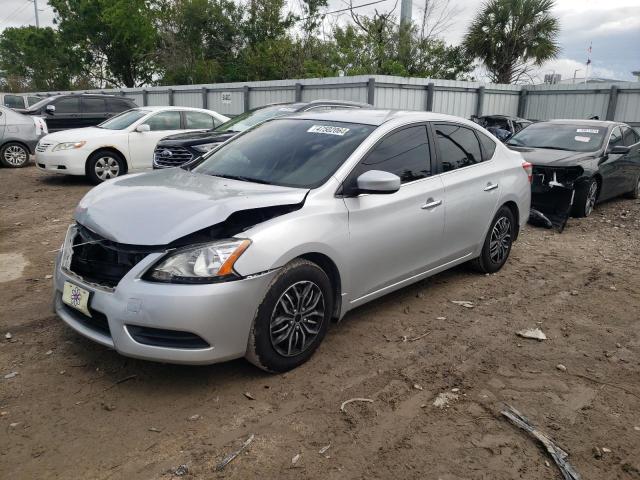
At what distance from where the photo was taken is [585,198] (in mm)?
8391

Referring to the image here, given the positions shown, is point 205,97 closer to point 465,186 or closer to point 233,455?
point 465,186

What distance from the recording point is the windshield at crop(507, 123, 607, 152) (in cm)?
875

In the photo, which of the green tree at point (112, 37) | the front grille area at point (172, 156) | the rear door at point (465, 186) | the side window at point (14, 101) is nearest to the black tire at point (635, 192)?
the rear door at point (465, 186)

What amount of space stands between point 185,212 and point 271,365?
1080 millimetres

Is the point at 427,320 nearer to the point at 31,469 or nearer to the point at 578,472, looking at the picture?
the point at 578,472

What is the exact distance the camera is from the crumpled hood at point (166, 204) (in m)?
3.15

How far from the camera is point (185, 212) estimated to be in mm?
3264

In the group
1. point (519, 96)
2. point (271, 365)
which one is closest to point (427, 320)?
point (271, 365)

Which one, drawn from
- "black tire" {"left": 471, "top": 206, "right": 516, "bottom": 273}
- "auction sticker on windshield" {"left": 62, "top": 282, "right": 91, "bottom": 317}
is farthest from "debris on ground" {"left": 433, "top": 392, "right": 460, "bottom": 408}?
"black tire" {"left": 471, "top": 206, "right": 516, "bottom": 273}

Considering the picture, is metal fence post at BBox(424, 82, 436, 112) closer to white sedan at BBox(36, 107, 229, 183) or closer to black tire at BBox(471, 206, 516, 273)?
white sedan at BBox(36, 107, 229, 183)

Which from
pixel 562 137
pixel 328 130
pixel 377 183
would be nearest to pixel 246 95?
pixel 562 137

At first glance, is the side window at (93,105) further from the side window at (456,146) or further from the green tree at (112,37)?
the green tree at (112,37)

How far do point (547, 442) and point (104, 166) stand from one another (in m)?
9.44

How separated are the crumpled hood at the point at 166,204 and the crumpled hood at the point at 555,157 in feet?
18.7
